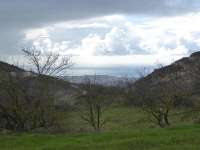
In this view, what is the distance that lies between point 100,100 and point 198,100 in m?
7.10

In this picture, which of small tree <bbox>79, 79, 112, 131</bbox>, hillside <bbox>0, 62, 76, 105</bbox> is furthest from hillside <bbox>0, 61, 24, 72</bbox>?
small tree <bbox>79, 79, 112, 131</bbox>

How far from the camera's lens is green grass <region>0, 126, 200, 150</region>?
50.9 feet

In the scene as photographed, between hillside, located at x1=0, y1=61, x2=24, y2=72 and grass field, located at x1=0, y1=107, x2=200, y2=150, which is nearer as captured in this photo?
grass field, located at x1=0, y1=107, x2=200, y2=150

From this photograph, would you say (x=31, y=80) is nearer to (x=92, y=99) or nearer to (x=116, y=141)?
(x=116, y=141)

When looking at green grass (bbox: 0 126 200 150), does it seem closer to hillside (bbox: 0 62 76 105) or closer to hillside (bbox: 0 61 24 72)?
hillside (bbox: 0 62 76 105)

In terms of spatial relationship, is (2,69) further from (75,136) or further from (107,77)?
(107,77)

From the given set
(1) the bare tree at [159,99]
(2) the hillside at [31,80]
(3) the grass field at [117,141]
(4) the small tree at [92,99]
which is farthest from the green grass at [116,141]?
(4) the small tree at [92,99]

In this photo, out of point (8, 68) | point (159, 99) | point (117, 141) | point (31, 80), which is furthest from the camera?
point (159, 99)

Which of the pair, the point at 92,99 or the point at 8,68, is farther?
the point at 92,99

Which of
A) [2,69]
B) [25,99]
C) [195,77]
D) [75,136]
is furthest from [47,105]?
[195,77]

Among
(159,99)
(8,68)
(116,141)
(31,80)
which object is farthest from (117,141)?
(159,99)

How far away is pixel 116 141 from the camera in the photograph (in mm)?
16812

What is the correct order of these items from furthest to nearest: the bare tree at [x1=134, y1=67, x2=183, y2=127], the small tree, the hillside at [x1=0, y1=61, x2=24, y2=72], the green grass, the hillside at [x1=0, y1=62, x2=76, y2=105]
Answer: the small tree, the bare tree at [x1=134, y1=67, x2=183, y2=127], the hillside at [x1=0, y1=61, x2=24, y2=72], the hillside at [x1=0, y1=62, x2=76, y2=105], the green grass

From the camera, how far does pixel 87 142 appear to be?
56.2ft
